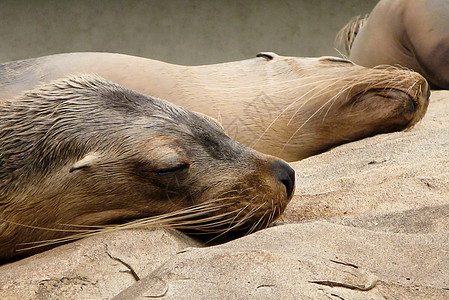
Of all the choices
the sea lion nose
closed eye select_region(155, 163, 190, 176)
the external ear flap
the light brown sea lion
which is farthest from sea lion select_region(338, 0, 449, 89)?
A: the external ear flap

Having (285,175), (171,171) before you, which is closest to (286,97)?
(285,175)

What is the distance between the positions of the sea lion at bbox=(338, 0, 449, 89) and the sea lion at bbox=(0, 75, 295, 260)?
2199mm

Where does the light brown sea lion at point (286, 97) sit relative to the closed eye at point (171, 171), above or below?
below

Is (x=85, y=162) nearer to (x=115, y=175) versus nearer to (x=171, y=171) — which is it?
(x=115, y=175)

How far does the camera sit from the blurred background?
9289 mm

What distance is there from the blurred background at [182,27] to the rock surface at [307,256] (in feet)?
22.7

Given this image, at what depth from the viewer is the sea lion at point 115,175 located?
2139 mm

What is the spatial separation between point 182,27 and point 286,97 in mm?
6287

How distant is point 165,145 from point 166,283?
0.81 metres

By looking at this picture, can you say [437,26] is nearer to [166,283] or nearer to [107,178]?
[107,178]

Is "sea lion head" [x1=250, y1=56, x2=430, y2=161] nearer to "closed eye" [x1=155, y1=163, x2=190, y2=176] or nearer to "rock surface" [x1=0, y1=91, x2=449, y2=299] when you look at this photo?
"rock surface" [x1=0, y1=91, x2=449, y2=299]

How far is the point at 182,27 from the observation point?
9.46 meters

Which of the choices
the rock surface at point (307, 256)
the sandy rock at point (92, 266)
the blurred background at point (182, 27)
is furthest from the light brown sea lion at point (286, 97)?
the blurred background at point (182, 27)

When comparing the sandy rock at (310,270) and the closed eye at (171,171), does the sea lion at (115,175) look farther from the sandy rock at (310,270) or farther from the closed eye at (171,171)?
the sandy rock at (310,270)
